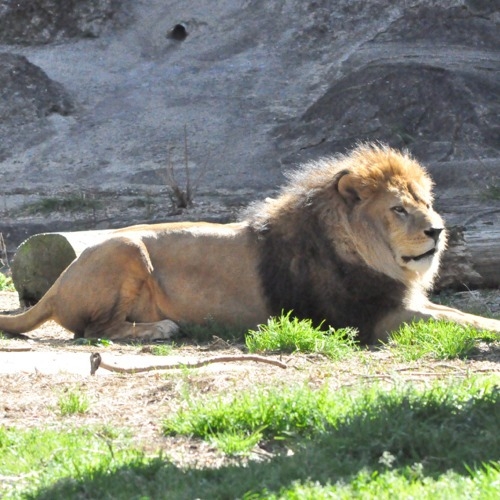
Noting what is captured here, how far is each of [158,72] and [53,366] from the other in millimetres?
15920

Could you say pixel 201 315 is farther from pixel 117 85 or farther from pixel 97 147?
pixel 117 85

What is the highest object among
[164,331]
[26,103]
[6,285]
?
[164,331]

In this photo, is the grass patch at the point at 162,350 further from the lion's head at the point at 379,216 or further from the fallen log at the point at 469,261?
the fallen log at the point at 469,261

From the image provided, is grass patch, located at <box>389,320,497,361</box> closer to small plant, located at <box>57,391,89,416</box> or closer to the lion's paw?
the lion's paw

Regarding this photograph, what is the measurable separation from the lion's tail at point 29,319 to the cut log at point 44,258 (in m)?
1.19

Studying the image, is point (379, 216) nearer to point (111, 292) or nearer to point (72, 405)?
point (111, 292)

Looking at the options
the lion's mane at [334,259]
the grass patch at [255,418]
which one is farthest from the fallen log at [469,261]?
the grass patch at [255,418]

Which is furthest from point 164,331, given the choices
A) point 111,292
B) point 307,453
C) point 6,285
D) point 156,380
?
point 307,453

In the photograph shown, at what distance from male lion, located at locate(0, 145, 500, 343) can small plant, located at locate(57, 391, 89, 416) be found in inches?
105

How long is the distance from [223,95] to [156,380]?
50.6 ft

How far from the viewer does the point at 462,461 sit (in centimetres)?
405

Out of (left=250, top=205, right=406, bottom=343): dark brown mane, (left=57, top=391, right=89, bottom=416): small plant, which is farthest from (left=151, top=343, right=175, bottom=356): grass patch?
(left=57, top=391, right=89, bottom=416): small plant

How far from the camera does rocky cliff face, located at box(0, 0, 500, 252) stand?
17703mm

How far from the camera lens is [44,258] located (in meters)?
9.77
